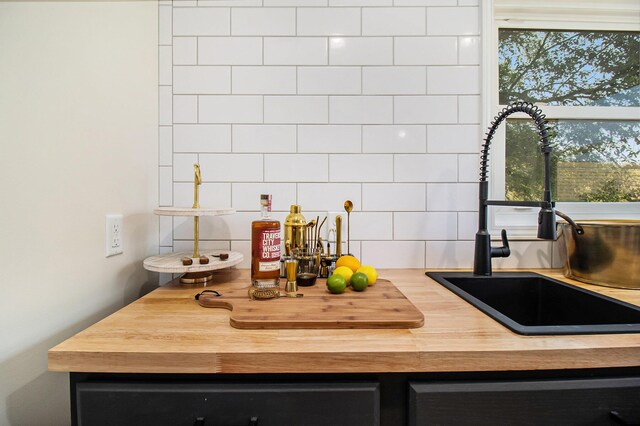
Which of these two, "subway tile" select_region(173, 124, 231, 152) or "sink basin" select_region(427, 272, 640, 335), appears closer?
"sink basin" select_region(427, 272, 640, 335)

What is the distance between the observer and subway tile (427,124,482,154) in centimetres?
124

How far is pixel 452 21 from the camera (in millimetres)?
1236

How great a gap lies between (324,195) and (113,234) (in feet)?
2.29

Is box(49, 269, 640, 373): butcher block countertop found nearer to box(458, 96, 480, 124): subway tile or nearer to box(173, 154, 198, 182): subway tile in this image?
box(173, 154, 198, 182): subway tile

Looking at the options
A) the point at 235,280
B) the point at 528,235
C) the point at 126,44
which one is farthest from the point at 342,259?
the point at 126,44

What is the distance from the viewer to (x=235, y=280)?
1074 millimetres

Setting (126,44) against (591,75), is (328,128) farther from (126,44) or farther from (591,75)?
(591,75)

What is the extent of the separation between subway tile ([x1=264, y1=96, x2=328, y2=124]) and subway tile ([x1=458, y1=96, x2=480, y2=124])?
20.3 inches

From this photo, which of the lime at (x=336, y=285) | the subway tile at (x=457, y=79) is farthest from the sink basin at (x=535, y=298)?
the subway tile at (x=457, y=79)

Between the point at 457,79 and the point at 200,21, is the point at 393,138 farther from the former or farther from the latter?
the point at 200,21

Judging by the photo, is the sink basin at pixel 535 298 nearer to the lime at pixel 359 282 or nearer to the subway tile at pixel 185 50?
the lime at pixel 359 282

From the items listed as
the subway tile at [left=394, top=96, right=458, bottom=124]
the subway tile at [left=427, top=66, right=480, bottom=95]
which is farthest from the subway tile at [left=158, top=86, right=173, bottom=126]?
the subway tile at [left=427, top=66, right=480, bottom=95]

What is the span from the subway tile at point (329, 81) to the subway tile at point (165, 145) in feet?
1.70

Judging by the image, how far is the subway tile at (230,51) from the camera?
1.22 m
